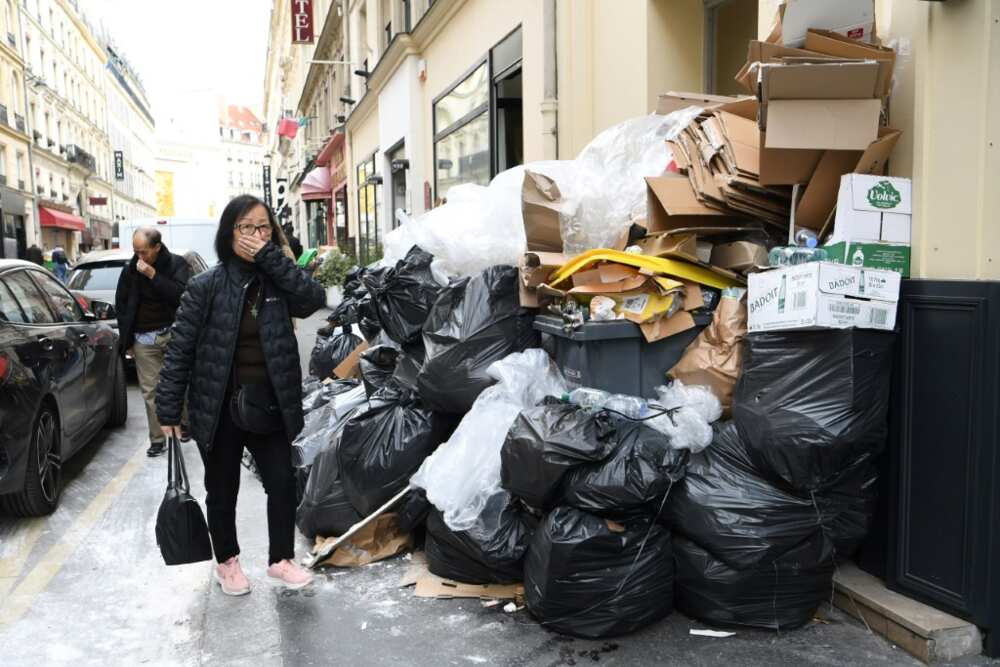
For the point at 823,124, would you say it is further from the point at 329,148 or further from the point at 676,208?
the point at 329,148

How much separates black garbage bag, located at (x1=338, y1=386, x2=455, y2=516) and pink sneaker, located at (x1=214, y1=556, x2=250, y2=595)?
1.96ft

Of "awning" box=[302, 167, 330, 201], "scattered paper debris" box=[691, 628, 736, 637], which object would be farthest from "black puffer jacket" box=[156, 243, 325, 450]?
"awning" box=[302, 167, 330, 201]

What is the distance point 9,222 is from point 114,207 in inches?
1285

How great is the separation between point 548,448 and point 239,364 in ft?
4.34

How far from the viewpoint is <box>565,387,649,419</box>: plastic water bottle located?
3.16m

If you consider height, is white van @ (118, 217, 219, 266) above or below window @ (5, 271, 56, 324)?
above

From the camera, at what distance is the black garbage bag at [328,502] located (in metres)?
3.87

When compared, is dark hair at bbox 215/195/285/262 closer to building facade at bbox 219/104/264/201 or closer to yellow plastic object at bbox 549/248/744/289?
yellow plastic object at bbox 549/248/744/289

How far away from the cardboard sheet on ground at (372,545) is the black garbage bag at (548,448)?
0.93 metres

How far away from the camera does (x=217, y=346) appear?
3.24 m

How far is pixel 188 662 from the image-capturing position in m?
2.89

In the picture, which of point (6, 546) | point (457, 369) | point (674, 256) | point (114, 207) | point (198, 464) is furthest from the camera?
point (114, 207)

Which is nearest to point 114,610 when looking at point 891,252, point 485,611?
point 485,611

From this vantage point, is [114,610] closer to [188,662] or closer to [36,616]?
[36,616]
